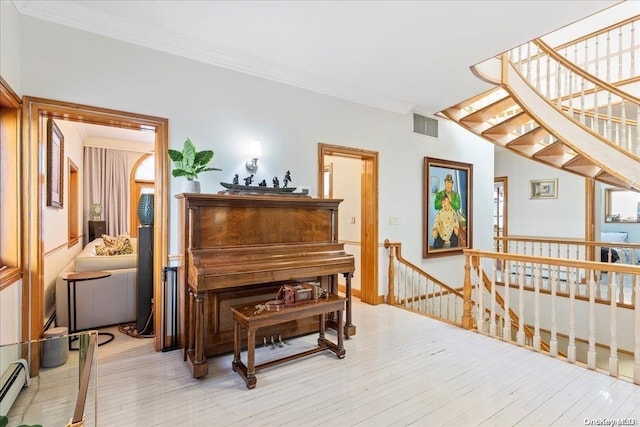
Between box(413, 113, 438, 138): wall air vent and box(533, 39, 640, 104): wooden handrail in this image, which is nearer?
box(533, 39, 640, 104): wooden handrail

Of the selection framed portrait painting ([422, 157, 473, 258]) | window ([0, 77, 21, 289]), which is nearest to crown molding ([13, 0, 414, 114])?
window ([0, 77, 21, 289])

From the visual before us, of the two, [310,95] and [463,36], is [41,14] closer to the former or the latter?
[310,95]

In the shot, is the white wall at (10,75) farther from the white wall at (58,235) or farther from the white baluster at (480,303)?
the white baluster at (480,303)

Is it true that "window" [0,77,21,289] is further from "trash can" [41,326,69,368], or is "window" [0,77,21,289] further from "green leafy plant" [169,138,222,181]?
"green leafy plant" [169,138,222,181]

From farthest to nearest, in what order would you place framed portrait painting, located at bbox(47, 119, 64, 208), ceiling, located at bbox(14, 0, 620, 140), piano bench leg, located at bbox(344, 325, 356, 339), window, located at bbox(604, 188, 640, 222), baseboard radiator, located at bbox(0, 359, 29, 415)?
window, located at bbox(604, 188, 640, 222)
framed portrait painting, located at bbox(47, 119, 64, 208)
piano bench leg, located at bbox(344, 325, 356, 339)
ceiling, located at bbox(14, 0, 620, 140)
baseboard radiator, located at bbox(0, 359, 29, 415)

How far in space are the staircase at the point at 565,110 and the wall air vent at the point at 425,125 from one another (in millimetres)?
212

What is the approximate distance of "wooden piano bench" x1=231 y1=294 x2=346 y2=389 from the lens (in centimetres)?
234

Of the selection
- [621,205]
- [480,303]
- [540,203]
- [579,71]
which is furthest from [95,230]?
[621,205]

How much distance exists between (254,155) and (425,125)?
113 inches

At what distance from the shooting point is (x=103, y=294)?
350cm

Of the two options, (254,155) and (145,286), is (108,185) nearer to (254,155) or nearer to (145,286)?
(145,286)

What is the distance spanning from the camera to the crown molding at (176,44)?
247cm

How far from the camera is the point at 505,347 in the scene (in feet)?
10.00

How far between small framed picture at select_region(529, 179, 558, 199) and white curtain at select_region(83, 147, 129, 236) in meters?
8.87
